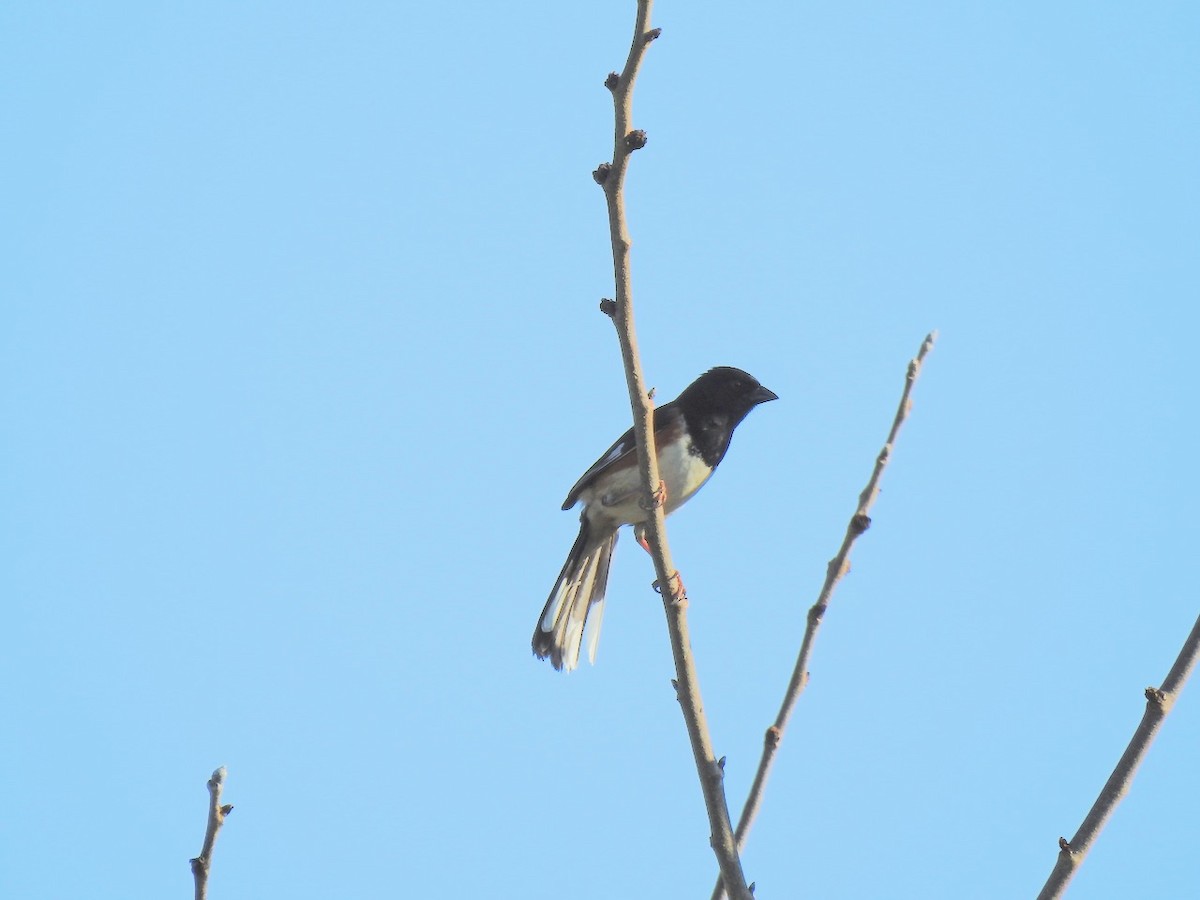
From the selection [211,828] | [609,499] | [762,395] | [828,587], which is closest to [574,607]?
[609,499]

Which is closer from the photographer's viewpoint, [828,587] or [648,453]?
[828,587]

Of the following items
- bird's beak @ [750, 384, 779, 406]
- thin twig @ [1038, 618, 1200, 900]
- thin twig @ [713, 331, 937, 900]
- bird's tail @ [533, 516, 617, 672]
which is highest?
bird's beak @ [750, 384, 779, 406]

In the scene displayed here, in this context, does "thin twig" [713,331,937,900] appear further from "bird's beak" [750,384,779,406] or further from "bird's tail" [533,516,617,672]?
"bird's beak" [750,384,779,406]

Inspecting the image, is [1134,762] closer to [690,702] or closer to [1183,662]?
[1183,662]

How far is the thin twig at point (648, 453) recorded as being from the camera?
9.86 ft

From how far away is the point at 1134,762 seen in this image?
8.78 feet

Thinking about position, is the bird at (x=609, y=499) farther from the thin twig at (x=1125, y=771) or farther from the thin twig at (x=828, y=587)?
the thin twig at (x=1125, y=771)

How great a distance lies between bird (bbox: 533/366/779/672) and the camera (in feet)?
21.6

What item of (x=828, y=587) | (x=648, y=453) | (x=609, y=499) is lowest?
(x=828, y=587)

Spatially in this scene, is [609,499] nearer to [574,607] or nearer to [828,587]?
[574,607]

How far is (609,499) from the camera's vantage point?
6.59 m

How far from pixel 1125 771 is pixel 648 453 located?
5.82 ft

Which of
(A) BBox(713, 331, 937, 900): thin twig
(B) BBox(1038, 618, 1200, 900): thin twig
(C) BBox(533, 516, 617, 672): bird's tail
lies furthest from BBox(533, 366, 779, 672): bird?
(B) BBox(1038, 618, 1200, 900): thin twig

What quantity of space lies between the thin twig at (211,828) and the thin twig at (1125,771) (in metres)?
1.84
